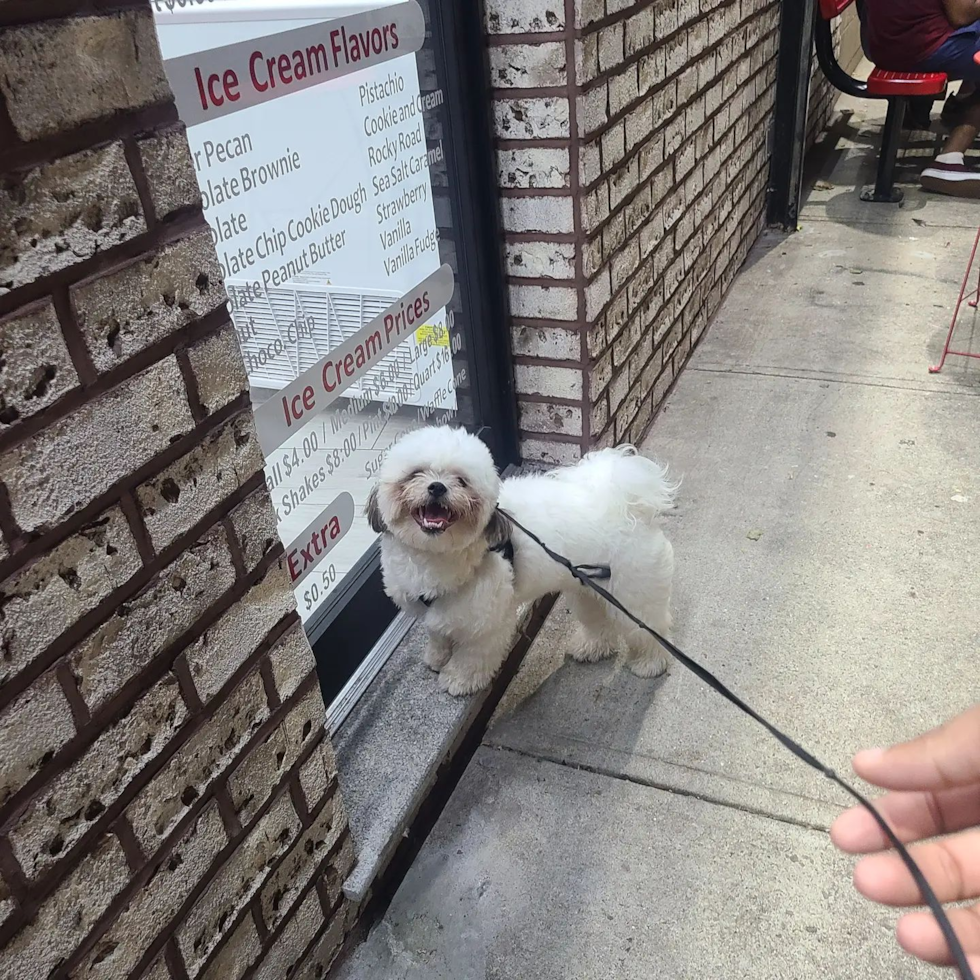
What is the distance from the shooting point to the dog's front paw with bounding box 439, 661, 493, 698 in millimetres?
2289

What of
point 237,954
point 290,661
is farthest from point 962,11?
point 237,954

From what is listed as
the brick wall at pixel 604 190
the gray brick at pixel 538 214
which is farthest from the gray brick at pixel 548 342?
the gray brick at pixel 538 214

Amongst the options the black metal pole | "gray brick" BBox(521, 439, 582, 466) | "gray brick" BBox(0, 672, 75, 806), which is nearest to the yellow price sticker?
"gray brick" BBox(521, 439, 582, 466)

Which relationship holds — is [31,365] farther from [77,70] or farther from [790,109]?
[790,109]

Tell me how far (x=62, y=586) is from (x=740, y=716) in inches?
73.1

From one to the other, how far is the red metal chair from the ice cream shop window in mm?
4382

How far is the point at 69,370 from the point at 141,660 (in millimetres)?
431

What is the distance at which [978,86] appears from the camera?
6043mm

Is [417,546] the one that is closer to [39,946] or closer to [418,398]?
[418,398]

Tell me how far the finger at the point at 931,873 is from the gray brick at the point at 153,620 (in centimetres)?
98

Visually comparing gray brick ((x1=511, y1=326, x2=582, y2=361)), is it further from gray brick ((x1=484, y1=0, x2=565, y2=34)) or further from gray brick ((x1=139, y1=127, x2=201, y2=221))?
gray brick ((x1=139, y1=127, x2=201, y2=221))

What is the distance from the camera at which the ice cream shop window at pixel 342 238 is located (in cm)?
163

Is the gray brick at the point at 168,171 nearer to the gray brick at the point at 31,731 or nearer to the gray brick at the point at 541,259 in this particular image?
the gray brick at the point at 31,731

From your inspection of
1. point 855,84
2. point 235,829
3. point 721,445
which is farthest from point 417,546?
point 855,84
